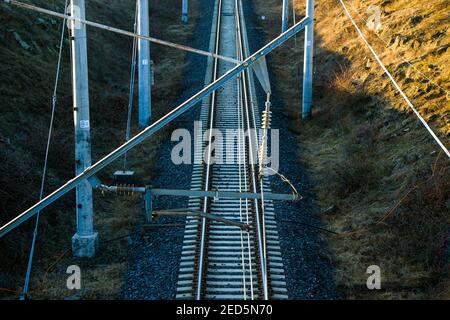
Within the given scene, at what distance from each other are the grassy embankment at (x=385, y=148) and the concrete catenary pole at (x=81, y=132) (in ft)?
19.9

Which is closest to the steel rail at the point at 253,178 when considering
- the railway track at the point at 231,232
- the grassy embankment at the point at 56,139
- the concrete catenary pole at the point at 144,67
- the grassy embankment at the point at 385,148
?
the railway track at the point at 231,232

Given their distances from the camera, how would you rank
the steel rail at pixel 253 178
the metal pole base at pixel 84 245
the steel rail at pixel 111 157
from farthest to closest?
the metal pole base at pixel 84 245 → the steel rail at pixel 253 178 → the steel rail at pixel 111 157

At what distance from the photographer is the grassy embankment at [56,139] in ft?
42.0

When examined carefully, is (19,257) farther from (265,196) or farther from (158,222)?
(265,196)

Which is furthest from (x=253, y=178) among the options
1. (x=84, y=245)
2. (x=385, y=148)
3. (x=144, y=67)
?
(x=144, y=67)

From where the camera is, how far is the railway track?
1201 centimetres

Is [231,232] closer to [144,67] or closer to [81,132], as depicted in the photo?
[81,132]

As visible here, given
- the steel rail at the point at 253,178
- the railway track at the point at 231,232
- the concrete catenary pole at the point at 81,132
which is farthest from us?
the concrete catenary pole at the point at 81,132

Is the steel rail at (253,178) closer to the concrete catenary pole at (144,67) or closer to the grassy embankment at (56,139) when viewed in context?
the grassy embankment at (56,139)

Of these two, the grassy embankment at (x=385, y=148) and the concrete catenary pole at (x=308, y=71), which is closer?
the grassy embankment at (x=385, y=148)

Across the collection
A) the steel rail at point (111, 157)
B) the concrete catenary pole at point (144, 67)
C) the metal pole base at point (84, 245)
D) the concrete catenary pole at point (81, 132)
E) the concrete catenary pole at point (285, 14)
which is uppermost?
the concrete catenary pole at point (285, 14)

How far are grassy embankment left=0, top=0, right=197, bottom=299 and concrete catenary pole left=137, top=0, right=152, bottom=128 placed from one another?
3.38 ft

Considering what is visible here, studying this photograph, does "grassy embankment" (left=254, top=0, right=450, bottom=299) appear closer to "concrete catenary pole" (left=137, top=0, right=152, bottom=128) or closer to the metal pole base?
the metal pole base
